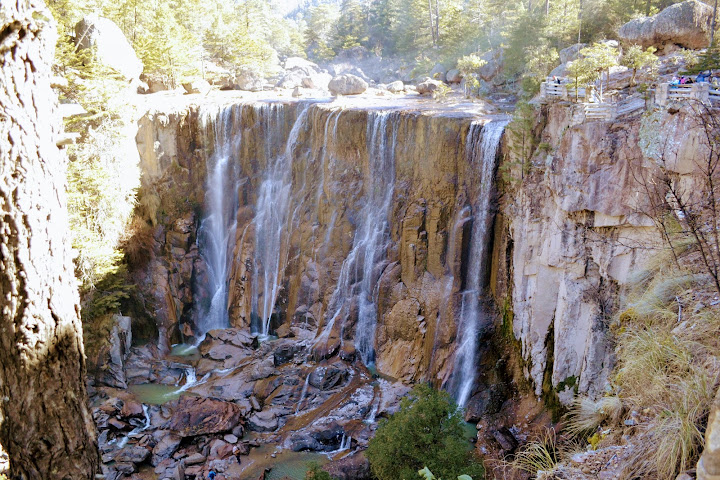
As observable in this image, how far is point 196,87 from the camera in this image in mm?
31766

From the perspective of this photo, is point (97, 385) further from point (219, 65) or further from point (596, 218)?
point (219, 65)

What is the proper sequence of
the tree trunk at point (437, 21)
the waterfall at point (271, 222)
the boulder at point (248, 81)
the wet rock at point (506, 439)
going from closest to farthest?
the wet rock at point (506, 439) → the waterfall at point (271, 222) → the boulder at point (248, 81) → the tree trunk at point (437, 21)

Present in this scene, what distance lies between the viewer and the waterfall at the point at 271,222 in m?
23.0

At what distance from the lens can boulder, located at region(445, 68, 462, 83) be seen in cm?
3438

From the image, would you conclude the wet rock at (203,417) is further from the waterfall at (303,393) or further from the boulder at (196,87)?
the boulder at (196,87)

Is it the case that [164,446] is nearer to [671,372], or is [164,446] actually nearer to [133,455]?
[133,455]

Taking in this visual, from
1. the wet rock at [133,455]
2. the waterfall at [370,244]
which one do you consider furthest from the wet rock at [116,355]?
the waterfall at [370,244]

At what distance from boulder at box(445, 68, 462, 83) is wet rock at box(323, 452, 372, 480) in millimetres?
25181

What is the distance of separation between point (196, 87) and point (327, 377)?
65.3 ft

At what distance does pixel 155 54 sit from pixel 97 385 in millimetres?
17197

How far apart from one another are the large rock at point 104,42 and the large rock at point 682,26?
20206 mm

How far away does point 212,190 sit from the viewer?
81.7ft

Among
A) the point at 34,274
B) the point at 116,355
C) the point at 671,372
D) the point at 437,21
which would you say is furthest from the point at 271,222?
the point at 437,21

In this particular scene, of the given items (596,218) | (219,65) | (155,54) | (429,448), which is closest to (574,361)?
(596,218)
